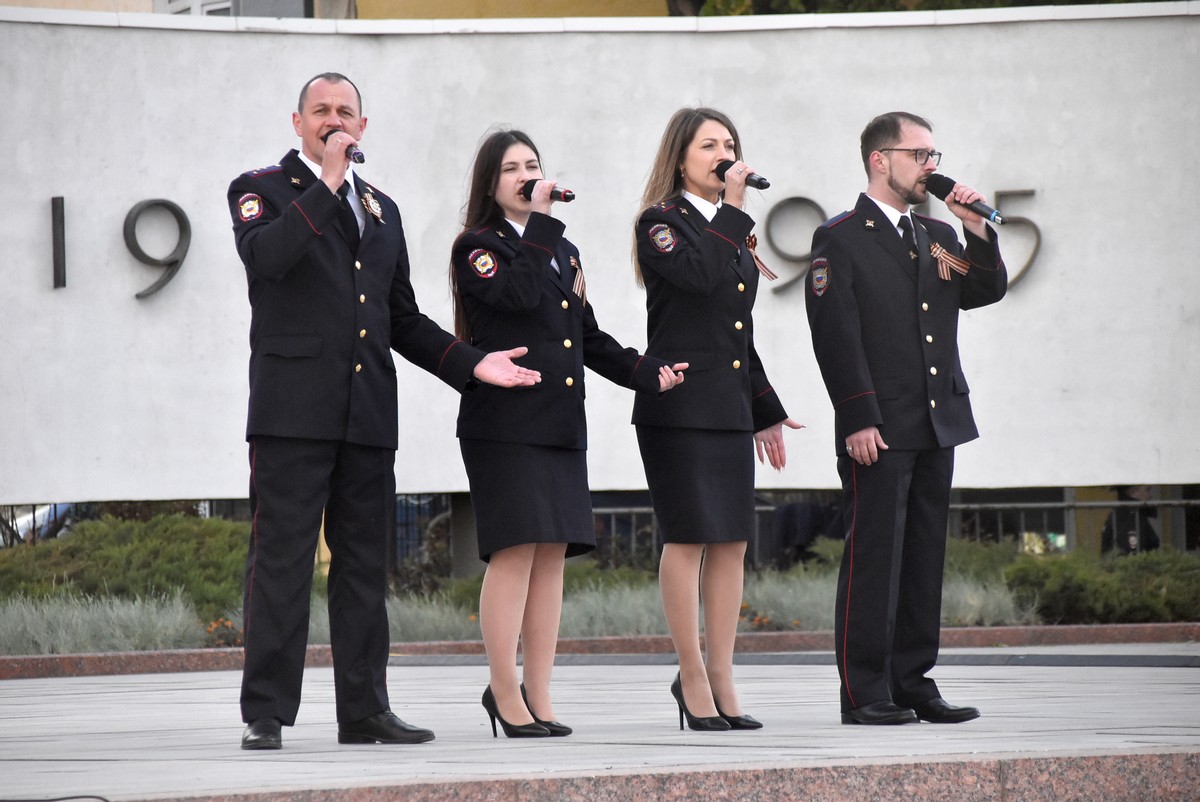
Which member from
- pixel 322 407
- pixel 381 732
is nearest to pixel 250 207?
pixel 322 407

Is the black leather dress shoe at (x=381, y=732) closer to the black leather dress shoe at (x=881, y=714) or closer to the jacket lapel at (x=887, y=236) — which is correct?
the black leather dress shoe at (x=881, y=714)

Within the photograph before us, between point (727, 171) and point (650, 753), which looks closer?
point (650, 753)

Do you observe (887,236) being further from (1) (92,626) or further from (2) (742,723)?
(1) (92,626)

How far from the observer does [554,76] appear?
12320 mm

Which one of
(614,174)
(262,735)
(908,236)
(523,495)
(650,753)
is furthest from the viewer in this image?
(614,174)

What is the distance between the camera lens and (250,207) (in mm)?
4746

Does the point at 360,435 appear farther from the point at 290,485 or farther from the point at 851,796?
the point at 851,796

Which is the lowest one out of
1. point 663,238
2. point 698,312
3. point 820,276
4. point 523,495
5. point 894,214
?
point 523,495

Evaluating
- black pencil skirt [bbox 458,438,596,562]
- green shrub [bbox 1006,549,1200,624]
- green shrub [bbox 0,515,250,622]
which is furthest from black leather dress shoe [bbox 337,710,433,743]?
green shrub [bbox 1006,549,1200,624]

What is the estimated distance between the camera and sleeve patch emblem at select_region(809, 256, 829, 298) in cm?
531

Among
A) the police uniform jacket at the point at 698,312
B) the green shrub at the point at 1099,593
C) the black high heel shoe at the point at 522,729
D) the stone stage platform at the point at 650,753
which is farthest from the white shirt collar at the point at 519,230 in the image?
the green shrub at the point at 1099,593

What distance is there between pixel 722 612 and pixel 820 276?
110 centimetres

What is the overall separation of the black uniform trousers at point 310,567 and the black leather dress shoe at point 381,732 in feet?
0.09

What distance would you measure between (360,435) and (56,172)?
7840 mm
